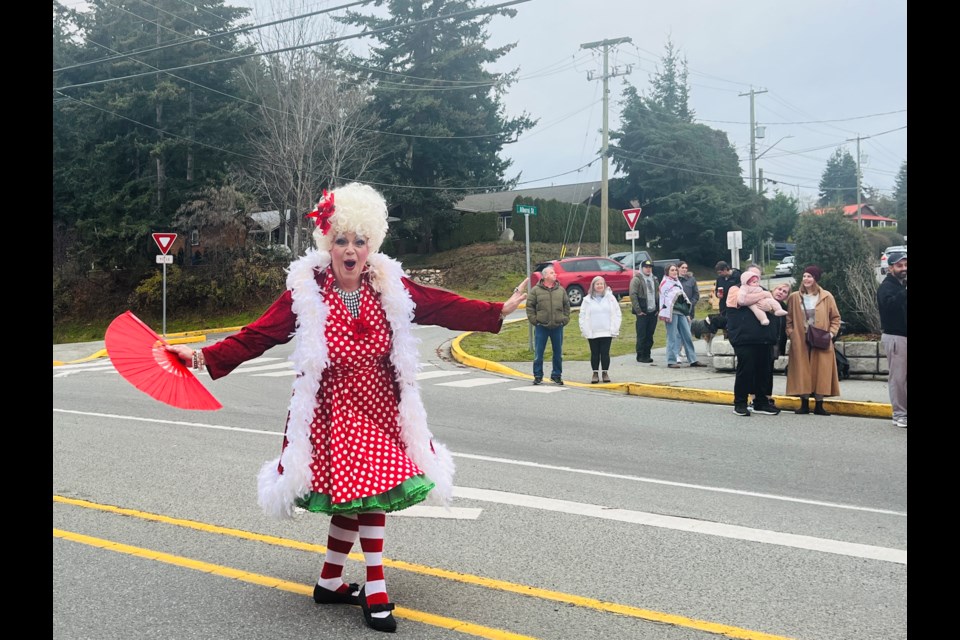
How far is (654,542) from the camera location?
5605mm

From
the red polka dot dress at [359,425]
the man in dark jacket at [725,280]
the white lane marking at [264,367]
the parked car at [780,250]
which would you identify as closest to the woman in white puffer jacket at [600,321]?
the man in dark jacket at [725,280]

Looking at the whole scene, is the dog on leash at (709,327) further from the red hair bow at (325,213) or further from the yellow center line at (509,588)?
the red hair bow at (325,213)

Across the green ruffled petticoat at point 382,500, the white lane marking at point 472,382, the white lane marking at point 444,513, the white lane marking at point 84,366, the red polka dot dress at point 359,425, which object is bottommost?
the white lane marking at point 444,513

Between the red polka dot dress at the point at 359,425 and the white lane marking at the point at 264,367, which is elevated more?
the red polka dot dress at the point at 359,425

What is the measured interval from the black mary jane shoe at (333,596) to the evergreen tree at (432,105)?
1521 inches

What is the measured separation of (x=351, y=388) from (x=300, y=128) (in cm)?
3226

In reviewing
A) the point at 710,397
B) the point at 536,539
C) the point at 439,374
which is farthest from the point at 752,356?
the point at 439,374

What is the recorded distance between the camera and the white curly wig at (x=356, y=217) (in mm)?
4469

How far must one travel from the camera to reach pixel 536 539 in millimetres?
5699

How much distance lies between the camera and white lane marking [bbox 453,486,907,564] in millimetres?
5480

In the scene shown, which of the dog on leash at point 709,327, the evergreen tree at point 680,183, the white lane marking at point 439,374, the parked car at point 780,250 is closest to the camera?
the dog on leash at point 709,327

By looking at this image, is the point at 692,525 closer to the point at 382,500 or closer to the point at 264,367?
the point at 382,500
